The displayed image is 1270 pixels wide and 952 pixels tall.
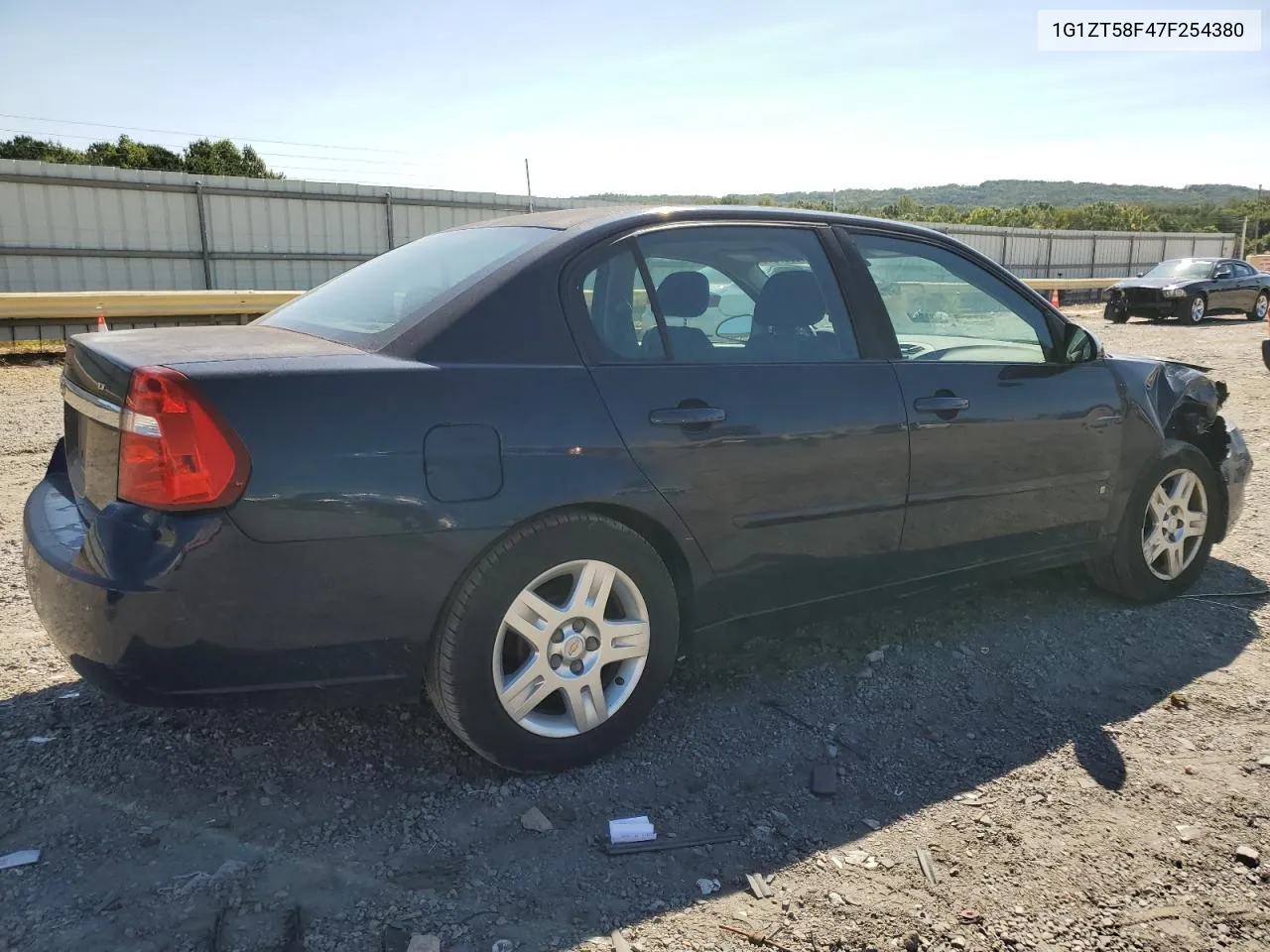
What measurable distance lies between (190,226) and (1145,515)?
1845cm

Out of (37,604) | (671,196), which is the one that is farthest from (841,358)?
(671,196)

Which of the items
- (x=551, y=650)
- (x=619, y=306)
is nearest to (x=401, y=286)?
(x=619, y=306)

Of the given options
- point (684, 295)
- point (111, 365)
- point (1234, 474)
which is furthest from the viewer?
point (1234, 474)

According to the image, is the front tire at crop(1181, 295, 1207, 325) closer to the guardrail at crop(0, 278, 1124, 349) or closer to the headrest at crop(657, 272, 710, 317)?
the guardrail at crop(0, 278, 1124, 349)

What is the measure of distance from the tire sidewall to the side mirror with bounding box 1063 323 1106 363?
2.03 ft

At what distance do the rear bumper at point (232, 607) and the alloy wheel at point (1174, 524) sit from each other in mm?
3244

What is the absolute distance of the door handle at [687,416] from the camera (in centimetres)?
292

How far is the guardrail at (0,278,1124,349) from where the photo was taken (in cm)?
1298

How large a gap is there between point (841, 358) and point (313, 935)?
2.34m

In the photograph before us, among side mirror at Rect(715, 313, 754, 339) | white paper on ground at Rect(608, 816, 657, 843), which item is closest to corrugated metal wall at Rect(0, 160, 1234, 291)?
side mirror at Rect(715, 313, 754, 339)

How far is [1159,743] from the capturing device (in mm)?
3232

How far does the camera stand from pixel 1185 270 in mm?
22484

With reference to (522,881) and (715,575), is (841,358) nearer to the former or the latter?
(715,575)

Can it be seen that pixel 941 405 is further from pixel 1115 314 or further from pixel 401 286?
pixel 1115 314
